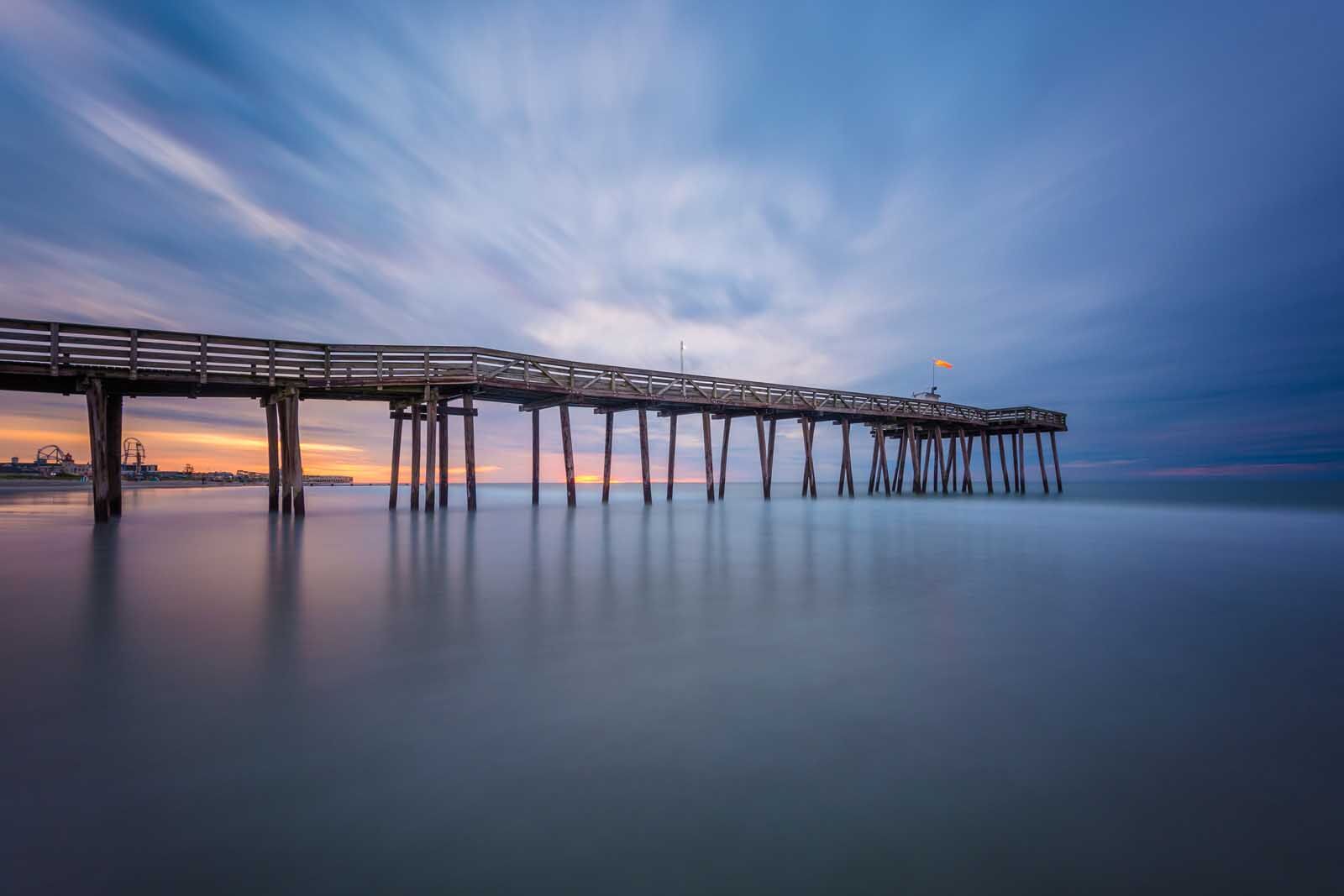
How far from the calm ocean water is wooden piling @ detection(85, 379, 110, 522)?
30.0ft

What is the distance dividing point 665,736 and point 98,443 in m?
17.6

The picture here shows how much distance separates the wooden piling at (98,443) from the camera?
13.5 metres

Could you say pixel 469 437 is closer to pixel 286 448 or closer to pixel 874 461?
pixel 286 448

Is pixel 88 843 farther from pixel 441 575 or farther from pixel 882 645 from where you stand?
pixel 441 575

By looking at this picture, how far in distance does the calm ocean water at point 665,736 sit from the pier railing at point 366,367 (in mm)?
9311

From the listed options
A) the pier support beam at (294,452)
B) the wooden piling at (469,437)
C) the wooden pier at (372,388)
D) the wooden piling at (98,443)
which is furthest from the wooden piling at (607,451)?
the wooden piling at (98,443)

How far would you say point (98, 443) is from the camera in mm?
13688

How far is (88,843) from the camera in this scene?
80.0 inches

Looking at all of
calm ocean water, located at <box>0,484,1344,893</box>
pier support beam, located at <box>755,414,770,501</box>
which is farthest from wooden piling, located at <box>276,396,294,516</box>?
pier support beam, located at <box>755,414,770,501</box>

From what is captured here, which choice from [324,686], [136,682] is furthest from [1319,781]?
[136,682]

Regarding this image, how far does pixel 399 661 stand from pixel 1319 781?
521 cm

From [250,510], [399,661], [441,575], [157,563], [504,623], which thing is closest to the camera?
[399,661]

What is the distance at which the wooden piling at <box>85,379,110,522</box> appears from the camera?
44.2ft

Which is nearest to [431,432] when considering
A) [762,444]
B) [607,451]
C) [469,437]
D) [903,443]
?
[469,437]
